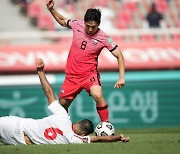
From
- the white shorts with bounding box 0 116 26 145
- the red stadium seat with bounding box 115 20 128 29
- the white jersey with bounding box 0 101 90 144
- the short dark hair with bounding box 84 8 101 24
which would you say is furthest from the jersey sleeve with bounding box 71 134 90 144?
the red stadium seat with bounding box 115 20 128 29

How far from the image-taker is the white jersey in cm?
948

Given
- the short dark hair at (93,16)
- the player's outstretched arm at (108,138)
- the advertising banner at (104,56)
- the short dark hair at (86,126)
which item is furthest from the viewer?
the advertising banner at (104,56)

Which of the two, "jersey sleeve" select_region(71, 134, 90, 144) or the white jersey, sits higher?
the white jersey

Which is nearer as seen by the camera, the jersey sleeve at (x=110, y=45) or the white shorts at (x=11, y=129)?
the white shorts at (x=11, y=129)

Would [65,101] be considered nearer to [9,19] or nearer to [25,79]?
[25,79]

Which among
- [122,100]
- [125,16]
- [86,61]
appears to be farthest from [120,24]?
[86,61]

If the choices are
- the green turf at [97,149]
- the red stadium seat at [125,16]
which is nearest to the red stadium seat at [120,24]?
the red stadium seat at [125,16]

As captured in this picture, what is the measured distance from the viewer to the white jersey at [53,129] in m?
9.48

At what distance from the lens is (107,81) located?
58.6 feet

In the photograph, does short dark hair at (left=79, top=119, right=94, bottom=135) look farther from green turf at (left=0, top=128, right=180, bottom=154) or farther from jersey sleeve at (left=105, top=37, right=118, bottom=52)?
jersey sleeve at (left=105, top=37, right=118, bottom=52)

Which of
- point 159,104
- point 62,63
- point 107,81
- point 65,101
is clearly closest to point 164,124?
point 159,104

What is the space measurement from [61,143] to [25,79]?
27.5 feet

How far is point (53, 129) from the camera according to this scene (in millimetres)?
9492

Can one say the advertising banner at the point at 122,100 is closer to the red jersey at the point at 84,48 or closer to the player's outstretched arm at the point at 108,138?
the red jersey at the point at 84,48
